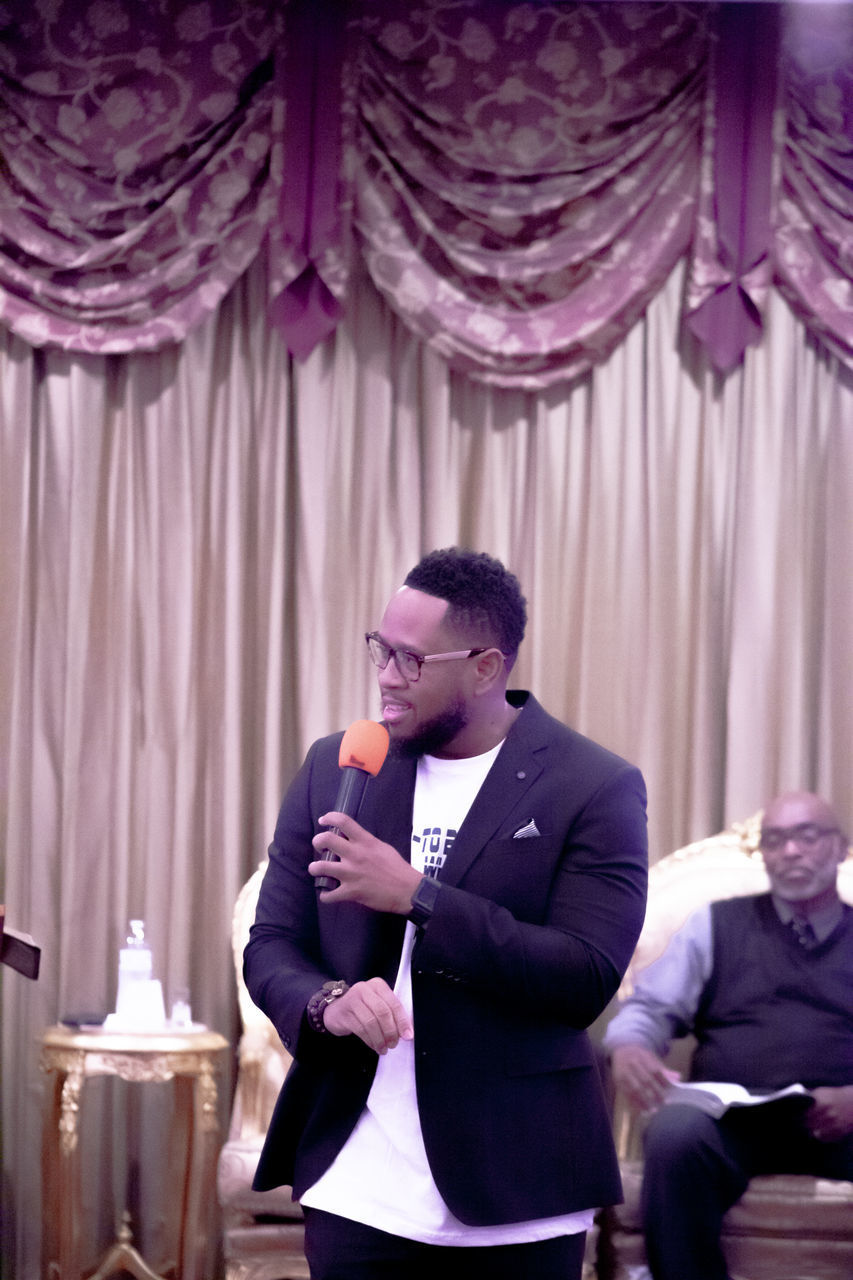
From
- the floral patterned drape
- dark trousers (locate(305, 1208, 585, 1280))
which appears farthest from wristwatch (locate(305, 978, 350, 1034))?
the floral patterned drape

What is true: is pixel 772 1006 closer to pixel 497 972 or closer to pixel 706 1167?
pixel 706 1167

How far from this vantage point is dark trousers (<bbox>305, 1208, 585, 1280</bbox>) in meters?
1.94

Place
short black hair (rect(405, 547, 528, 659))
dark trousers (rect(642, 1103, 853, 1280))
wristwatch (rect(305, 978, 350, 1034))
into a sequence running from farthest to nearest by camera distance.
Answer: dark trousers (rect(642, 1103, 853, 1280)) < short black hair (rect(405, 547, 528, 659)) < wristwatch (rect(305, 978, 350, 1034))

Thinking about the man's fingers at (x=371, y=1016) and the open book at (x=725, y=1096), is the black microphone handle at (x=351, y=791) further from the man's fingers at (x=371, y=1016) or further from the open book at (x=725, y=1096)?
the open book at (x=725, y=1096)

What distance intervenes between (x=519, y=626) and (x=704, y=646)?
2.43m

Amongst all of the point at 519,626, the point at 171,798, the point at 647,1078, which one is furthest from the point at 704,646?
the point at 519,626

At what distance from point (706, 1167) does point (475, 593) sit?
6.75ft

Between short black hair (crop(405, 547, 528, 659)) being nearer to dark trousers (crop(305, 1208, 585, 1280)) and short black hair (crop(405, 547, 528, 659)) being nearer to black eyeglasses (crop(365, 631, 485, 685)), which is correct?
black eyeglasses (crop(365, 631, 485, 685))

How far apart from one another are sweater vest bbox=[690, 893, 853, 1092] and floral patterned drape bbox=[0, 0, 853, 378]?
Answer: 183 centimetres

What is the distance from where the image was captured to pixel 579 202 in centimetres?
465

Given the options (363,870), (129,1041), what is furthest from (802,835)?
(363,870)

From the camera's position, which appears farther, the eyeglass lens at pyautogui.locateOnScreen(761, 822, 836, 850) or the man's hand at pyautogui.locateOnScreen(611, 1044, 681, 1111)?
the eyeglass lens at pyautogui.locateOnScreen(761, 822, 836, 850)

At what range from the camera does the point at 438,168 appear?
15.3 ft

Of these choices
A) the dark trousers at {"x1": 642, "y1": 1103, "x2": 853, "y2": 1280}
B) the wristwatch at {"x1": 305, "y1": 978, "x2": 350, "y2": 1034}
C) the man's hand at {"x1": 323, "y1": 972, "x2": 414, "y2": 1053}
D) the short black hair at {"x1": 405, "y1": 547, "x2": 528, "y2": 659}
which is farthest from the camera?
the dark trousers at {"x1": 642, "y1": 1103, "x2": 853, "y2": 1280}
